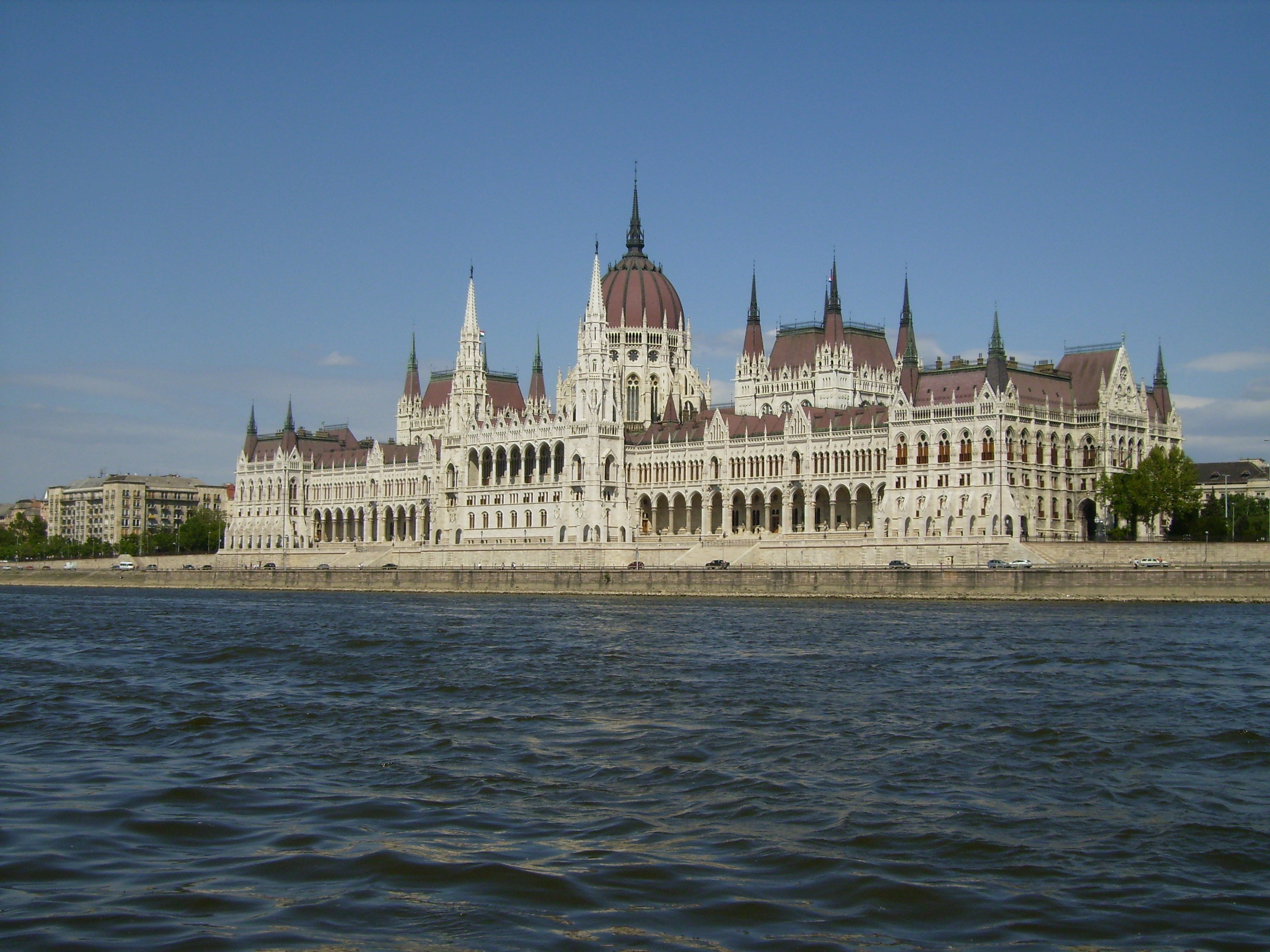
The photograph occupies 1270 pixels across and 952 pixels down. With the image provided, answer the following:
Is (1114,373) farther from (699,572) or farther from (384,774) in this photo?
(384,774)

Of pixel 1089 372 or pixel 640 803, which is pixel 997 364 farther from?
pixel 640 803

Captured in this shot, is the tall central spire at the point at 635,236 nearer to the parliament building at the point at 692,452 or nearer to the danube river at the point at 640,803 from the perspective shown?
the parliament building at the point at 692,452

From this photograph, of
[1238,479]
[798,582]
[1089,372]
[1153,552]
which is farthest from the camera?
[1238,479]

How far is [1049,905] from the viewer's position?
15.2m

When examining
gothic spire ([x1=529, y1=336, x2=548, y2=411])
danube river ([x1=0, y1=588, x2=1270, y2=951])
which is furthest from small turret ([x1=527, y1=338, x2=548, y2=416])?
danube river ([x1=0, y1=588, x2=1270, y2=951])

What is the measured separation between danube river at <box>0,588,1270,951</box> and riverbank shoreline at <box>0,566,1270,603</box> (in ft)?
88.7

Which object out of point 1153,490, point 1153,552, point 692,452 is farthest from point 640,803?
point 692,452

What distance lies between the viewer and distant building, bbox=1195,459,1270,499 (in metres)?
123

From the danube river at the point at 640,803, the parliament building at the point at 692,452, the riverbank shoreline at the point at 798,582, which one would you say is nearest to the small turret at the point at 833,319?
the parliament building at the point at 692,452

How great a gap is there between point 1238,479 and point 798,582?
69967mm

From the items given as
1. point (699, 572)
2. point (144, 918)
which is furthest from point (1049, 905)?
point (699, 572)

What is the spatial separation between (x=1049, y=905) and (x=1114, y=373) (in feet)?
302

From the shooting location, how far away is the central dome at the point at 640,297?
465 feet

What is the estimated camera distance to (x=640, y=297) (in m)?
143
